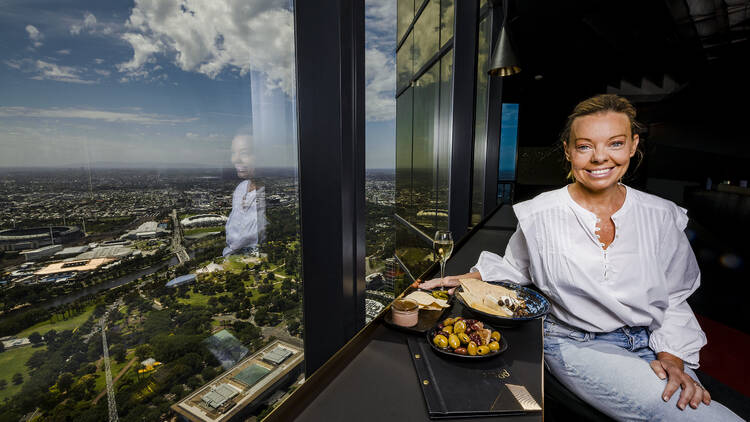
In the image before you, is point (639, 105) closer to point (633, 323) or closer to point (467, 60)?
point (467, 60)

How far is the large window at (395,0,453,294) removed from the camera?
3.35m

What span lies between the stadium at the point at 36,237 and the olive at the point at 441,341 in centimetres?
90

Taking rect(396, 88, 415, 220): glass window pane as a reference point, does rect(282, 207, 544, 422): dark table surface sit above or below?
below

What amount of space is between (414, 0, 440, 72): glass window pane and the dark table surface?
3.36 m

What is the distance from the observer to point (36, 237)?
0.66 m

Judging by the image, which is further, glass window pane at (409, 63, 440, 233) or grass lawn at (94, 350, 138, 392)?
glass window pane at (409, 63, 440, 233)

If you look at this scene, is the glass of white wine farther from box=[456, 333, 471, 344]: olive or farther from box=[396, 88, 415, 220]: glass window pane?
box=[396, 88, 415, 220]: glass window pane

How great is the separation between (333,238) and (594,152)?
1.06 m

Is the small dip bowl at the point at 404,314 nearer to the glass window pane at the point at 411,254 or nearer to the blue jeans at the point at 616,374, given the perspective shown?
the blue jeans at the point at 616,374

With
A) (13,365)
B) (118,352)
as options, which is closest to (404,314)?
(118,352)

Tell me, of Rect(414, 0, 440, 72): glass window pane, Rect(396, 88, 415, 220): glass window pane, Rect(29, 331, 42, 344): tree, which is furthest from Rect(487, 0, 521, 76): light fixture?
Rect(29, 331, 42, 344): tree

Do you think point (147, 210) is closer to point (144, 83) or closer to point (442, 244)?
point (144, 83)

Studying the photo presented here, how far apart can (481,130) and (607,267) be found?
147 inches

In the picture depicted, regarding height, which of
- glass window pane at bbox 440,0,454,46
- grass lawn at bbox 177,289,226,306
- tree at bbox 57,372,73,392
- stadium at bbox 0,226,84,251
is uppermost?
Result: glass window pane at bbox 440,0,454,46
